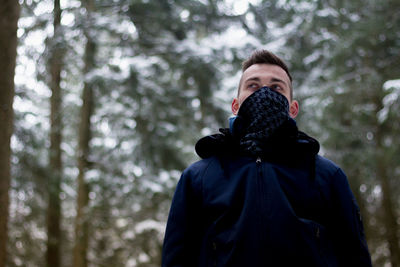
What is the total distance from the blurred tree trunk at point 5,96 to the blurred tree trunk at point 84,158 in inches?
127

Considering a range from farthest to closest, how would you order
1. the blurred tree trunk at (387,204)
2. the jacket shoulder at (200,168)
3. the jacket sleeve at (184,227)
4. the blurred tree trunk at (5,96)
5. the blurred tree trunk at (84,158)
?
the blurred tree trunk at (387,204) < the blurred tree trunk at (84,158) < the blurred tree trunk at (5,96) < the jacket shoulder at (200,168) < the jacket sleeve at (184,227)

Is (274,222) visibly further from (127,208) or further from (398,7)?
(398,7)

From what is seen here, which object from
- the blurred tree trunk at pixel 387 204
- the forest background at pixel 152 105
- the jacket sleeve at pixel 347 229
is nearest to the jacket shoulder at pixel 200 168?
the jacket sleeve at pixel 347 229

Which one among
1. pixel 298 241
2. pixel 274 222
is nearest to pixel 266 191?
pixel 274 222

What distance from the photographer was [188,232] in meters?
1.90

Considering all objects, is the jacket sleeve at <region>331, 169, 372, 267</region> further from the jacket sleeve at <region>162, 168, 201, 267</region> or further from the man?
the jacket sleeve at <region>162, 168, 201, 267</region>

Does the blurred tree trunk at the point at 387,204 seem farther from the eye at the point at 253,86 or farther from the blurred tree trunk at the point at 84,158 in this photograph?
the eye at the point at 253,86

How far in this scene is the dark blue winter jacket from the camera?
1696 millimetres

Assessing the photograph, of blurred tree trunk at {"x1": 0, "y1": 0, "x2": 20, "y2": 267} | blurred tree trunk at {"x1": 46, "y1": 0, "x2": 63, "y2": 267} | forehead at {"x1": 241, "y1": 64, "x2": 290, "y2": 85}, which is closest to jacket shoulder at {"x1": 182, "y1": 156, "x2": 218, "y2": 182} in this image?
forehead at {"x1": 241, "y1": 64, "x2": 290, "y2": 85}

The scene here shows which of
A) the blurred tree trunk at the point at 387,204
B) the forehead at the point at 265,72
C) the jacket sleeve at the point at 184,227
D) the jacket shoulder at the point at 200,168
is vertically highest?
the forehead at the point at 265,72

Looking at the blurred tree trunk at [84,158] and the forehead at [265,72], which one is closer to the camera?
the forehead at [265,72]

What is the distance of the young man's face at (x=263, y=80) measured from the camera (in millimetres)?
2127

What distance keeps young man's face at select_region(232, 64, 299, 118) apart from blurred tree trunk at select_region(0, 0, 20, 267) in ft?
11.5

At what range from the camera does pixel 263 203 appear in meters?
1.76
